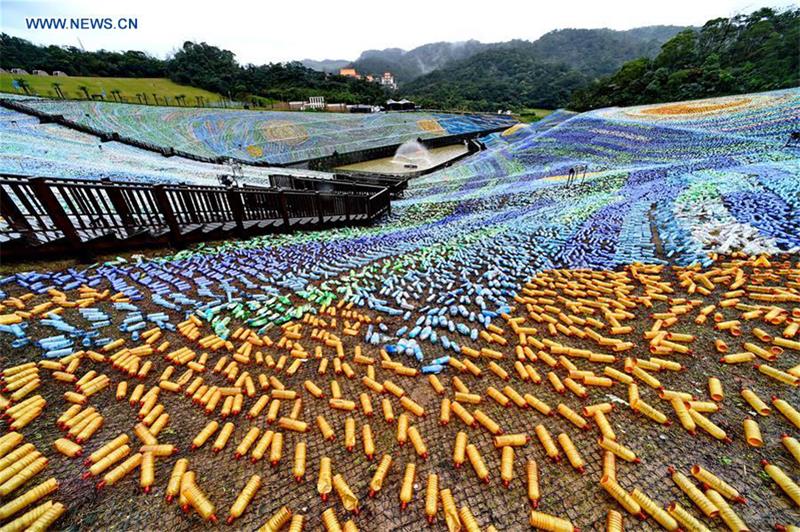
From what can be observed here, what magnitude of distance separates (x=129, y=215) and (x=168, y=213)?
867mm

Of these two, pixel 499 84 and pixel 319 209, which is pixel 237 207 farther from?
pixel 499 84

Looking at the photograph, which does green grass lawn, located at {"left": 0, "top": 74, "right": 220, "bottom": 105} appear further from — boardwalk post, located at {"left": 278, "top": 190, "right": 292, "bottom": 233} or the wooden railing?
boardwalk post, located at {"left": 278, "top": 190, "right": 292, "bottom": 233}

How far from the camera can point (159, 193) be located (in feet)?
27.4

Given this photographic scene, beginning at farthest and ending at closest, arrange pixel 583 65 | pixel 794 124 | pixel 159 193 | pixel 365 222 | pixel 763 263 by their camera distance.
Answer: pixel 583 65 < pixel 794 124 < pixel 365 222 < pixel 159 193 < pixel 763 263

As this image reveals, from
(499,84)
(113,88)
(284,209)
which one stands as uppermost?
(499,84)

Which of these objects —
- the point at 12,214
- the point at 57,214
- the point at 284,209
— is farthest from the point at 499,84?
the point at 12,214

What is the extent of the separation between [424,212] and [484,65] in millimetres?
181044

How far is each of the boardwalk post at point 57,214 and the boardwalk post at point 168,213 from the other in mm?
1855

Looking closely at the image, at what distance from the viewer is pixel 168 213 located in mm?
8594

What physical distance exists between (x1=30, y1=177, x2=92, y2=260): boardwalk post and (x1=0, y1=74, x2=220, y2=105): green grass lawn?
65530 millimetres

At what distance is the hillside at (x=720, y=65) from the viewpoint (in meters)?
41.8

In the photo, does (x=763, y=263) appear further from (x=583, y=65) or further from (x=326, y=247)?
(x=583, y=65)

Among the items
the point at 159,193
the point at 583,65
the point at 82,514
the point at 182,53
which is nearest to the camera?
the point at 82,514

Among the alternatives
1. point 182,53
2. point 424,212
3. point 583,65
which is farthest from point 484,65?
point 424,212
